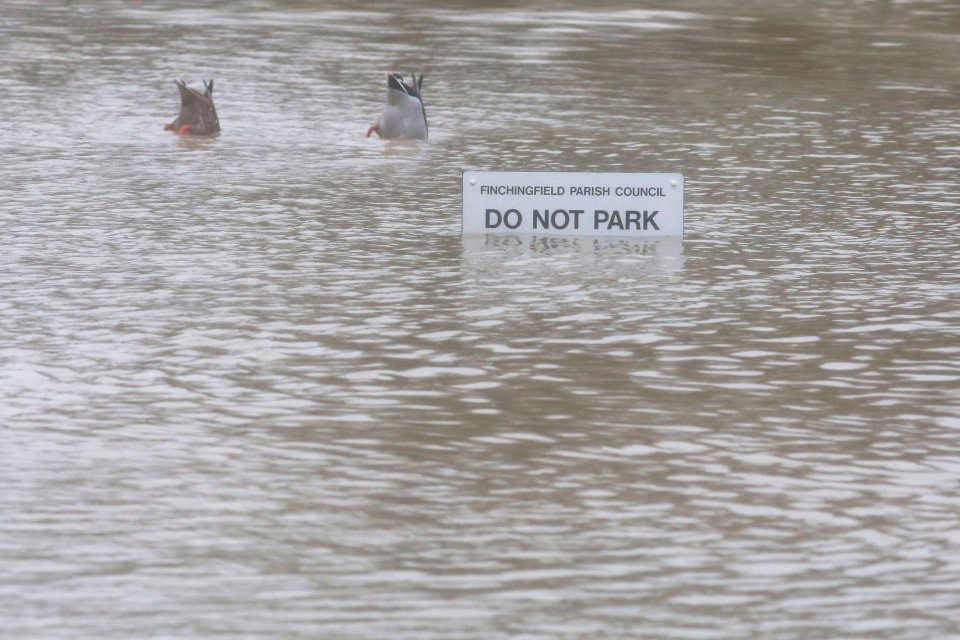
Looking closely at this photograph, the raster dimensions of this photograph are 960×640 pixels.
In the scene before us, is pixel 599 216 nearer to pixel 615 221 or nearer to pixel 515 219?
pixel 615 221

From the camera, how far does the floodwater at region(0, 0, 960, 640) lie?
550 centimetres

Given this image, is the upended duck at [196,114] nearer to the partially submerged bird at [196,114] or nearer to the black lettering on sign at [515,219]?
the partially submerged bird at [196,114]

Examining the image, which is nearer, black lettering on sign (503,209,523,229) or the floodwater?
the floodwater

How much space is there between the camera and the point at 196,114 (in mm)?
15828

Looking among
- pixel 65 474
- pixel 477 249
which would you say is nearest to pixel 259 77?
pixel 477 249

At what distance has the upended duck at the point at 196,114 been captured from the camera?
15.8m

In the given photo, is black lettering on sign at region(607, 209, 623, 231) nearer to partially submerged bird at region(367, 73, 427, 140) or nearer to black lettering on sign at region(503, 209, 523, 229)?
black lettering on sign at region(503, 209, 523, 229)

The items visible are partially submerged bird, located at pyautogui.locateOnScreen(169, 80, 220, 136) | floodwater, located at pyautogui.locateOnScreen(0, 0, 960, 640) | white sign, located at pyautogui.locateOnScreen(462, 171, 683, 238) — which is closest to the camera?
floodwater, located at pyautogui.locateOnScreen(0, 0, 960, 640)

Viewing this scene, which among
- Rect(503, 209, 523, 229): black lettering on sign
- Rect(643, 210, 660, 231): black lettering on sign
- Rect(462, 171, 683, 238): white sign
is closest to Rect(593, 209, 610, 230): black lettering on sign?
Rect(462, 171, 683, 238): white sign

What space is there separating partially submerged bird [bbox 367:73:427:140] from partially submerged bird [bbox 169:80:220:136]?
1362 millimetres

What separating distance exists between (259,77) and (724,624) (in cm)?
1558

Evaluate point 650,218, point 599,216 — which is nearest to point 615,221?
point 599,216

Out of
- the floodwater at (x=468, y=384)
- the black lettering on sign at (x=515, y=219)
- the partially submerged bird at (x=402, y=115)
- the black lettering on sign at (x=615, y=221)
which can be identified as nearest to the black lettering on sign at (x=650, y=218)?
the black lettering on sign at (x=615, y=221)

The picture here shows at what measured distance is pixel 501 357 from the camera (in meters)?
8.36
